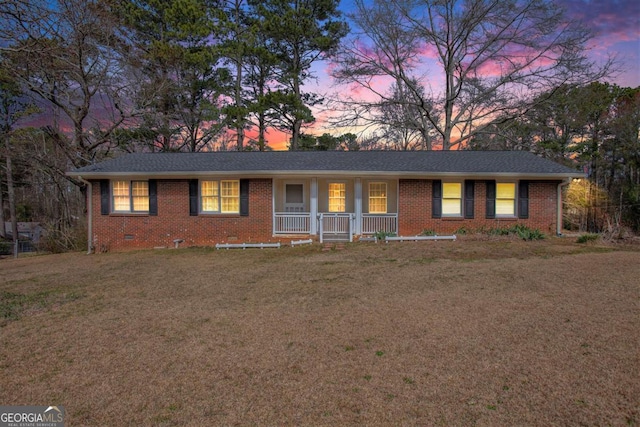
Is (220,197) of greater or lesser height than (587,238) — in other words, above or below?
above

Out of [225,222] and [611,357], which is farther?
[225,222]

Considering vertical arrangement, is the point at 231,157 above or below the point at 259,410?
above

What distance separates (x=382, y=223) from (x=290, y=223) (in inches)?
139

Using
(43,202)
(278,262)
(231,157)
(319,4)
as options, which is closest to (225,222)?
(231,157)

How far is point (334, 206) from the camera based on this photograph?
14.9 m

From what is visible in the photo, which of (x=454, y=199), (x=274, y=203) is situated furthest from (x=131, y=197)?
(x=454, y=199)

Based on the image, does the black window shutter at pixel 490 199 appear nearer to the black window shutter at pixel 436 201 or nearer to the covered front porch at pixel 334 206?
the black window shutter at pixel 436 201

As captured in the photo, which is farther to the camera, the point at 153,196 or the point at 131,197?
the point at 131,197

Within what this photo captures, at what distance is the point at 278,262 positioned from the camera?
9.80 meters

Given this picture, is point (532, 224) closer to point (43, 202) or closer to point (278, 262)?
point (278, 262)

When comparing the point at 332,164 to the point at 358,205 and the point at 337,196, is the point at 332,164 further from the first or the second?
the point at 358,205

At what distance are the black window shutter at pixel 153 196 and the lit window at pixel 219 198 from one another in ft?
5.64

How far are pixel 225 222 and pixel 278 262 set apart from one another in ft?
14.4

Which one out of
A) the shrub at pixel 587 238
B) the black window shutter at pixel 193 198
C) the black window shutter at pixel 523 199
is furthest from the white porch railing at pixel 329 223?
the shrub at pixel 587 238
